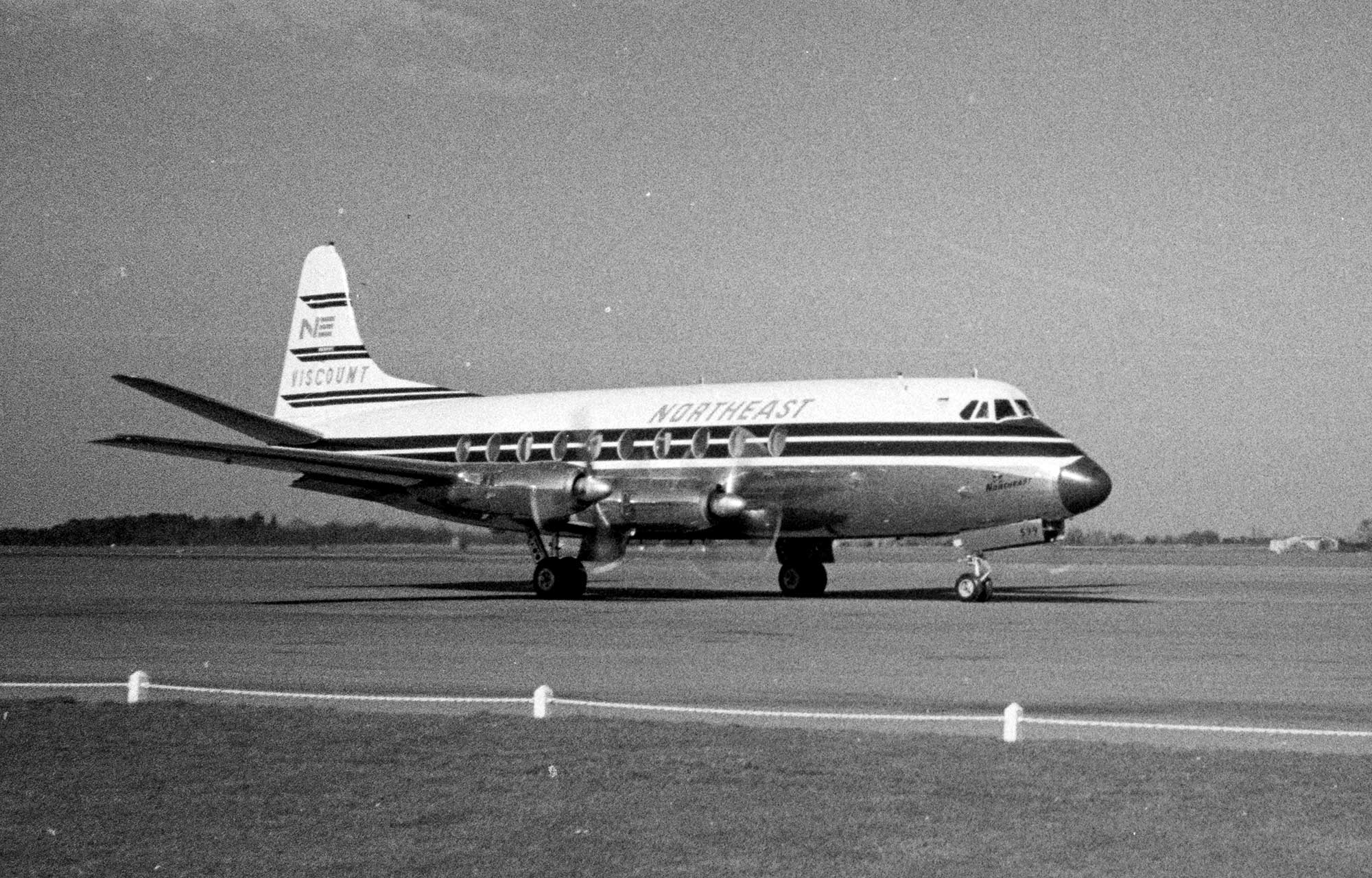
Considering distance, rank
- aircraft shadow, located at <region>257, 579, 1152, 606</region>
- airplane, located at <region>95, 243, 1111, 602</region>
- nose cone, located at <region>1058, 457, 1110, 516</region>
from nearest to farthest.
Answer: nose cone, located at <region>1058, 457, 1110, 516</region>
airplane, located at <region>95, 243, 1111, 602</region>
aircraft shadow, located at <region>257, 579, 1152, 606</region>

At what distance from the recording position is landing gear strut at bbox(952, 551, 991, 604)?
32.8 metres

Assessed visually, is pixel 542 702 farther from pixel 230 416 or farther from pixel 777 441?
pixel 230 416

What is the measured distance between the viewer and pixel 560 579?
118 ft

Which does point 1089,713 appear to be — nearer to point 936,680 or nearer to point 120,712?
point 936,680

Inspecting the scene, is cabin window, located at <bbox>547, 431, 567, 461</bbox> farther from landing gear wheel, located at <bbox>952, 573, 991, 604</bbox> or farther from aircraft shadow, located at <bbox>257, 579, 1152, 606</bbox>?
landing gear wheel, located at <bbox>952, 573, 991, 604</bbox>

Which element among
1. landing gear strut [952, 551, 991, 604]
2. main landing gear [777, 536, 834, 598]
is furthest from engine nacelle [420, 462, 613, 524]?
landing gear strut [952, 551, 991, 604]

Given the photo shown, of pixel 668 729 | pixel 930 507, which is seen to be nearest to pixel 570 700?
pixel 668 729

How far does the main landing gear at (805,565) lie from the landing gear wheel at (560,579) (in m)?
4.73

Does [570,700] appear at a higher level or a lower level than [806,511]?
lower

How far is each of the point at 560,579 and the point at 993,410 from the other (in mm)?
10322

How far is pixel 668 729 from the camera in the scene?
41.4 ft

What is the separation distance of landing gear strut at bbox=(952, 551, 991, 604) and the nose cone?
243 cm

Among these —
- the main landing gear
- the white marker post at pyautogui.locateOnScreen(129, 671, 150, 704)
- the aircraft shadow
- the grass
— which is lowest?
the grass

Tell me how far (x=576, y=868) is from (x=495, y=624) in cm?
1739
